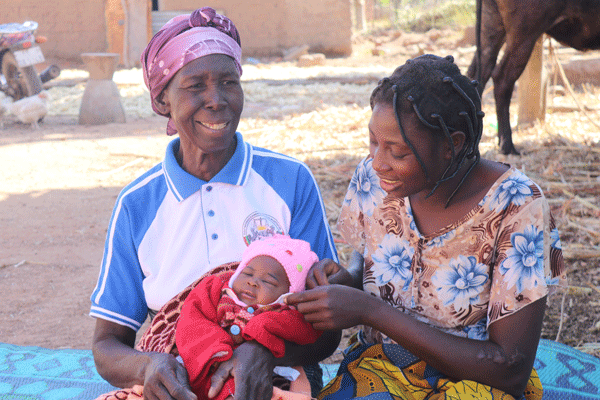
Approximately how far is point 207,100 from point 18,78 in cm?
898

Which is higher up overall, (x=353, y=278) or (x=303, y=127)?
(x=353, y=278)

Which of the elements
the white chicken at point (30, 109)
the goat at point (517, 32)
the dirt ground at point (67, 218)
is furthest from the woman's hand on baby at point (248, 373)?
the white chicken at point (30, 109)

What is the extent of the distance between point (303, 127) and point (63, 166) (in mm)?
3140

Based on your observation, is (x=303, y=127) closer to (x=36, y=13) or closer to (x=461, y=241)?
(x=461, y=241)

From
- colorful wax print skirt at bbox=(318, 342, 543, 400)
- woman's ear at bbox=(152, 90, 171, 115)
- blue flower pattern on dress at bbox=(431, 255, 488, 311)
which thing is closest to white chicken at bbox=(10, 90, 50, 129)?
woman's ear at bbox=(152, 90, 171, 115)

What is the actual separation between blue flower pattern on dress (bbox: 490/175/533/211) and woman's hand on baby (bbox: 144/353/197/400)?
103 cm

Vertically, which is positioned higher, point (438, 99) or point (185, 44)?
point (185, 44)

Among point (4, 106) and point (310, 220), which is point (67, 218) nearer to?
point (310, 220)

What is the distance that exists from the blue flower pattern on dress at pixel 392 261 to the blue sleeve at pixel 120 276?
A: 2.70 ft

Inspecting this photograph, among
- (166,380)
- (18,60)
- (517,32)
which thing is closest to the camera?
(166,380)

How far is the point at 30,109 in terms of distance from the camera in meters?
9.70

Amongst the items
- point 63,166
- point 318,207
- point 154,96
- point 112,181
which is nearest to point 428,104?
point 318,207

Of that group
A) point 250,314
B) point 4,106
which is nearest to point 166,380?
point 250,314

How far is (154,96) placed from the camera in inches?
86.7
